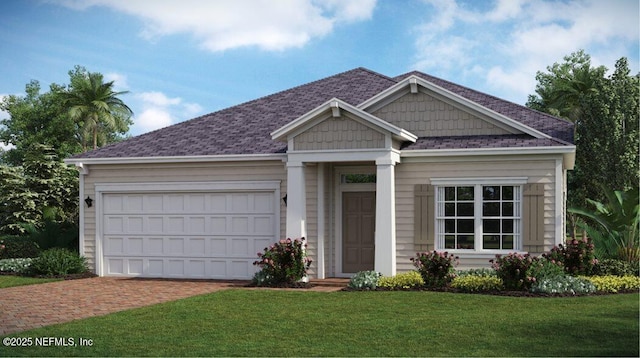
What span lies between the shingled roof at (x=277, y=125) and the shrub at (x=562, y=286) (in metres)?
3.13

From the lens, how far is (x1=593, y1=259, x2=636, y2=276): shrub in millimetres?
14664

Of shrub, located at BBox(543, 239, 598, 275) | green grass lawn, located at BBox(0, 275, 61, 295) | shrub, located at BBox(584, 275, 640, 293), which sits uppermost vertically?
shrub, located at BBox(543, 239, 598, 275)

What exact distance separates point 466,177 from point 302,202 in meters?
3.61

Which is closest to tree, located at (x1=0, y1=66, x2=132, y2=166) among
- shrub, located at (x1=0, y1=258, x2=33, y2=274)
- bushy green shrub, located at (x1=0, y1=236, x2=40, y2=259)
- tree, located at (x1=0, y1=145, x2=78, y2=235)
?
tree, located at (x1=0, y1=145, x2=78, y2=235)

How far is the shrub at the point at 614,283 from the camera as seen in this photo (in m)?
13.5

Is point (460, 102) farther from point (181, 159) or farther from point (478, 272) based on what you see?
point (181, 159)

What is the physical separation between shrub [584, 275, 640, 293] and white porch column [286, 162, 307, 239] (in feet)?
19.7

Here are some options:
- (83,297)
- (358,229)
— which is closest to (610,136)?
(358,229)

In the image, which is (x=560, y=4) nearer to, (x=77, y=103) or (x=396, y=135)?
(x=396, y=135)

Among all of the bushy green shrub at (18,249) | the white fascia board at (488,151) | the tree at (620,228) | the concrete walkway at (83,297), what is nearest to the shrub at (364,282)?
the concrete walkway at (83,297)

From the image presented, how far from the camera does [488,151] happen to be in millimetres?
15391

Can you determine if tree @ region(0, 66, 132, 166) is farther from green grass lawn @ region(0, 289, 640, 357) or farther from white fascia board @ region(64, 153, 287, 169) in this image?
green grass lawn @ region(0, 289, 640, 357)

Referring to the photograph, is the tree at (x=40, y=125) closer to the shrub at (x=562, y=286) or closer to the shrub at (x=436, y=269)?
the shrub at (x=436, y=269)

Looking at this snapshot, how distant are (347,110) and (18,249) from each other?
38.1ft
